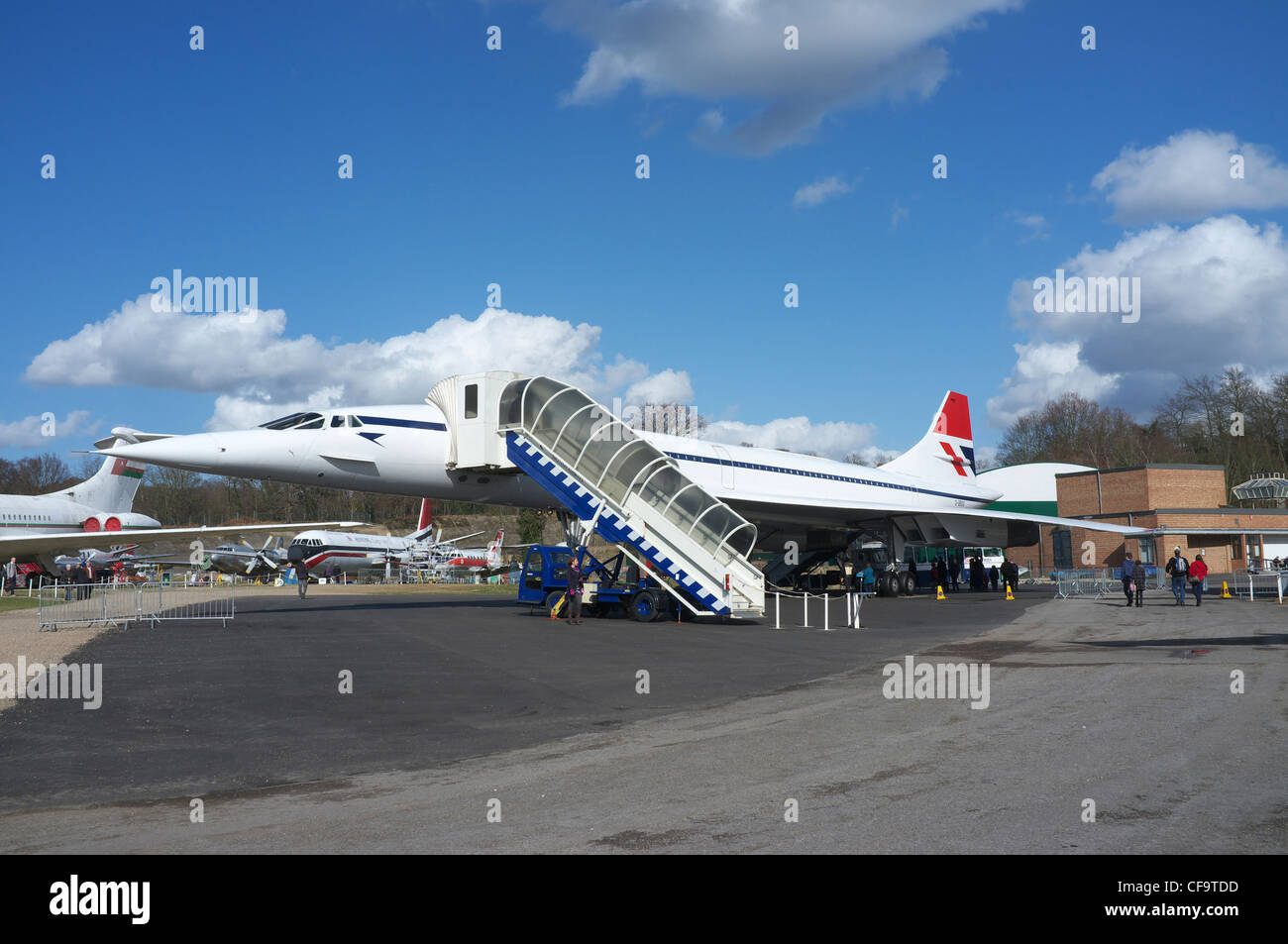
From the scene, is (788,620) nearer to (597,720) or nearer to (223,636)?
(223,636)

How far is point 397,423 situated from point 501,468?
2534 millimetres

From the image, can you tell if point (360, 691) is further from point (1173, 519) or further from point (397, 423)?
point (1173, 519)

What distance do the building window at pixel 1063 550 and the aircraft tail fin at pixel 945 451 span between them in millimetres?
18292

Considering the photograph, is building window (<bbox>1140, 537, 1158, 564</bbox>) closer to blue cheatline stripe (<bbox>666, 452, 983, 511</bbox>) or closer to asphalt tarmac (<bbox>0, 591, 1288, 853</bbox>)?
blue cheatline stripe (<bbox>666, 452, 983, 511</bbox>)

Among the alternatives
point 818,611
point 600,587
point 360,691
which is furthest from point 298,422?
point 818,611

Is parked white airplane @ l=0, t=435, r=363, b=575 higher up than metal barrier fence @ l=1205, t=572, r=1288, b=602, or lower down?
higher up

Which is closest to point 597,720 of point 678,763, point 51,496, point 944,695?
point 678,763

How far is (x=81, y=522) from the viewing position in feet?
129

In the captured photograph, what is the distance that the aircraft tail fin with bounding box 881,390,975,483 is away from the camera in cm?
4053

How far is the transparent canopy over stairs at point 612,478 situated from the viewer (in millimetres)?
20344

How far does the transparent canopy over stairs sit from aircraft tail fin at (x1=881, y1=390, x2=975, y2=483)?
69.5 ft

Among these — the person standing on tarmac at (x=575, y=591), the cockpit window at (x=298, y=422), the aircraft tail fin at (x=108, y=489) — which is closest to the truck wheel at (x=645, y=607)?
the person standing on tarmac at (x=575, y=591)

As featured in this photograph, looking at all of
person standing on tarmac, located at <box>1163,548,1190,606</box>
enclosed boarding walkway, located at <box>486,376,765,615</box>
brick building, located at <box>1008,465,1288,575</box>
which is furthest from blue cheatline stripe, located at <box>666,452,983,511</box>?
brick building, located at <box>1008,465,1288,575</box>
